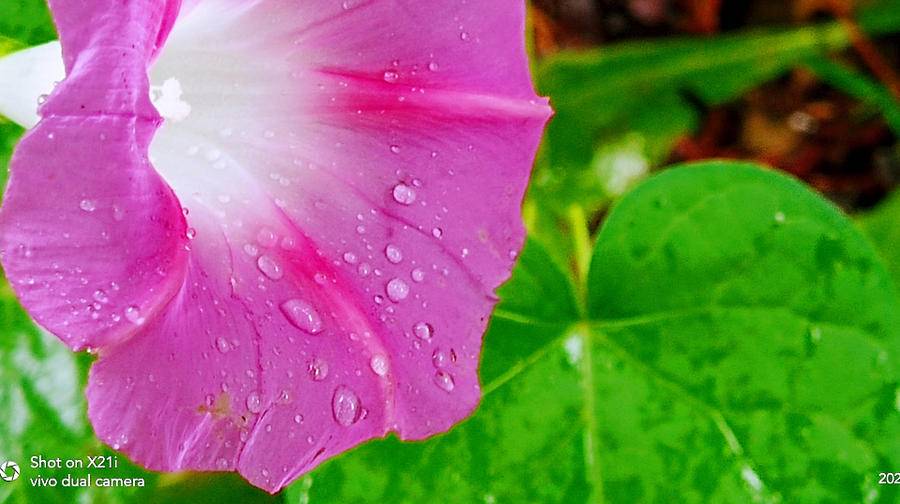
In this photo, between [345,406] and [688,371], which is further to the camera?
[688,371]

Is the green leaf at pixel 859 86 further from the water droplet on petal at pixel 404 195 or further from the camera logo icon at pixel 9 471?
the camera logo icon at pixel 9 471

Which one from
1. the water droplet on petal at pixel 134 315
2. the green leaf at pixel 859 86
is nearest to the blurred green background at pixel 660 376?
the water droplet on petal at pixel 134 315

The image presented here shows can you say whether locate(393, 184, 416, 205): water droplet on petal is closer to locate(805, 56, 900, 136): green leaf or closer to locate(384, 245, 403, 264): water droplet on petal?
locate(384, 245, 403, 264): water droplet on petal

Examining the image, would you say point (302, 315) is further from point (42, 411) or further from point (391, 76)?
point (42, 411)

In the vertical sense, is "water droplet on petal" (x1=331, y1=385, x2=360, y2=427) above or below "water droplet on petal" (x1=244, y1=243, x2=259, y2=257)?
below

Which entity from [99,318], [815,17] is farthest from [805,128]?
[99,318]

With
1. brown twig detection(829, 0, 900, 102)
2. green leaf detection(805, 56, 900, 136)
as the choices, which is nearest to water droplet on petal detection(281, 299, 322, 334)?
green leaf detection(805, 56, 900, 136)

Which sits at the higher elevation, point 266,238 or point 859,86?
point 266,238

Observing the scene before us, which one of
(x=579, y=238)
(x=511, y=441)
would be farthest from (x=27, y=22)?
(x=579, y=238)
